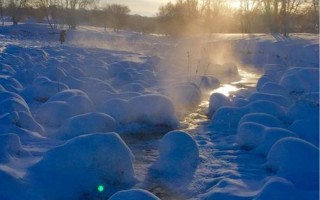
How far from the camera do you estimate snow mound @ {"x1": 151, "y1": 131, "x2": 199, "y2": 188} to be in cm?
433

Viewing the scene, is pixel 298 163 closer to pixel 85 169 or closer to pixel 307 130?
pixel 307 130

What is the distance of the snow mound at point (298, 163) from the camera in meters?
3.94

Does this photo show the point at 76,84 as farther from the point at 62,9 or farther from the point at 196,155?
the point at 62,9

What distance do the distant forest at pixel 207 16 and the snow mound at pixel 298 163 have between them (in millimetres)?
21305

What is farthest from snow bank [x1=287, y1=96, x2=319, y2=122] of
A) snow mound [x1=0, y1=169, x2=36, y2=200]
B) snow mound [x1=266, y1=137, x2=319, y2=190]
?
snow mound [x1=0, y1=169, x2=36, y2=200]

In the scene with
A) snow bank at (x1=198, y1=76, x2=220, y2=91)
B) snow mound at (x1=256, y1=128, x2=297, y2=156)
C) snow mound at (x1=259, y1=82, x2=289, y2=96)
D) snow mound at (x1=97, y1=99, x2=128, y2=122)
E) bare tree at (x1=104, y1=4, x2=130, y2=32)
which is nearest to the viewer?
snow mound at (x1=256, y1=128, x2=297, y2=156)

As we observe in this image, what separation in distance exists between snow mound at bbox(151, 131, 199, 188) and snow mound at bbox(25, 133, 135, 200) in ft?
1.34

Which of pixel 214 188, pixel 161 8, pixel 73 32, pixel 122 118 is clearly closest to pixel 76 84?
pixel 122 118

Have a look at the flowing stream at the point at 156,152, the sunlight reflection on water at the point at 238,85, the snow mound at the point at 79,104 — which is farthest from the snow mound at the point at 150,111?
the sunlight reflection on water at the point at 238,85

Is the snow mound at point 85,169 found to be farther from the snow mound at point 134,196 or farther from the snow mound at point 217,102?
the snow mound at point 217,102

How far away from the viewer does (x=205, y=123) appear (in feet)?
21.8

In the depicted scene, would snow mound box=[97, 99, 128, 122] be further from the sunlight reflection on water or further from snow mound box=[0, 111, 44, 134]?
the sunlight reflection on water

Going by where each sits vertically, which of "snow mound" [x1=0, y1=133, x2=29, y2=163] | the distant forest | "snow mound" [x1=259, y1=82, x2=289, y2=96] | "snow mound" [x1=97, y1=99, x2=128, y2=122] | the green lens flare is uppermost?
the distant forest

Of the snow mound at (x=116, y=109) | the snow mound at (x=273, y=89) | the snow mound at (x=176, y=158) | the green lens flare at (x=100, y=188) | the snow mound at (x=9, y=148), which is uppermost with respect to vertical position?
the snow mound at (x=273, y=89)
